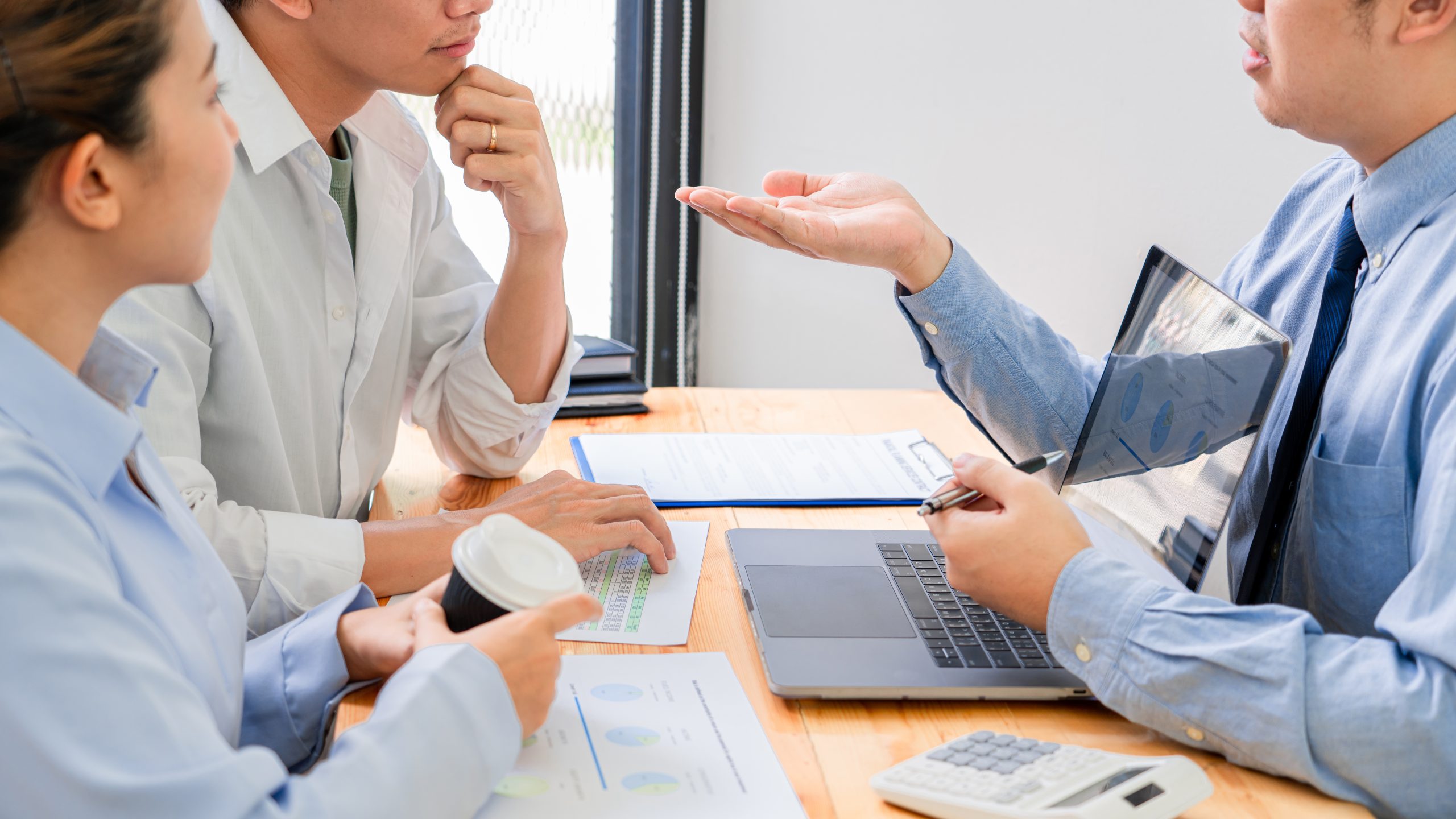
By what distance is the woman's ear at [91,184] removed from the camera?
626mm

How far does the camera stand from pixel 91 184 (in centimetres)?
64

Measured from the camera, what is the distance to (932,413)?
1777 millimetres

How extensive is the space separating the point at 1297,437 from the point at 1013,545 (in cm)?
35

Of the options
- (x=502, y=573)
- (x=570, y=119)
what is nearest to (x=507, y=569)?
(x=502, y=573)

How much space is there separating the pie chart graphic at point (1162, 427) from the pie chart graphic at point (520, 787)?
0.65 meters

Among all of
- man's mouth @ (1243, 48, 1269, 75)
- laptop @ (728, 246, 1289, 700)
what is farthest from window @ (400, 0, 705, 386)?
man's mouth @ (1243, 48, 1269, 75)

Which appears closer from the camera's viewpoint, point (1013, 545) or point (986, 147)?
point (1013, 545)

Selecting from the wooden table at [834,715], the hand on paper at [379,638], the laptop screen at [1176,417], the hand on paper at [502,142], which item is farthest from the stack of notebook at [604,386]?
the hand on paper at [379,638]

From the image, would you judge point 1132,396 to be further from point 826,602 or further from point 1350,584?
point 826,602

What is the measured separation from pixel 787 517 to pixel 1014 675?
1.43 feet

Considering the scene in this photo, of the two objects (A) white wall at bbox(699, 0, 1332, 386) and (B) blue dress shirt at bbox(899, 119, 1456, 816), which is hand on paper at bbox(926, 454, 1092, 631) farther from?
(A) white wall at bbox(699, 0, 1332, 386)

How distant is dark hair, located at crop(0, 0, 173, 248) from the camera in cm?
60

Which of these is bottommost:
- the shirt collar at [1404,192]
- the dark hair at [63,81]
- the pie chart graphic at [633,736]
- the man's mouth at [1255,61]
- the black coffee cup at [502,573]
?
the pie chart graphic at [633,736]

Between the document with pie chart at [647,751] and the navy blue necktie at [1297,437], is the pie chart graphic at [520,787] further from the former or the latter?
the navy blue necktie at [1297,437]
